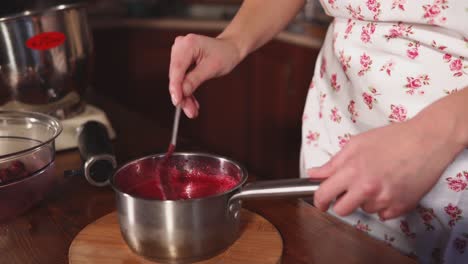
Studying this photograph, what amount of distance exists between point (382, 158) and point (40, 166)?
54cm

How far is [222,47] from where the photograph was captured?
3.13ft

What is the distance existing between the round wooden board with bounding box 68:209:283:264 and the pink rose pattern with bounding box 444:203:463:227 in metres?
0.29

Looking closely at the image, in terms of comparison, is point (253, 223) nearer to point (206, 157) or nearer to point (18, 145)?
point (206, 157)

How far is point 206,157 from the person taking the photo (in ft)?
2.65

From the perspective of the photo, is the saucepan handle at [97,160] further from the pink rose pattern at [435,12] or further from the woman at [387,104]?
the pink rose pattern at [435,12]

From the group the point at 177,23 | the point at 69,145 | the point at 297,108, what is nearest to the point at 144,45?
the point at 177,23

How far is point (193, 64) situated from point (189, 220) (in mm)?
366

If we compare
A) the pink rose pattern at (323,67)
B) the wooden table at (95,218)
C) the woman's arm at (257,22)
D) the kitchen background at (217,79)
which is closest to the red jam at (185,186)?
the wooden table at (95,218)

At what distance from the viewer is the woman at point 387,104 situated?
62 centimetres

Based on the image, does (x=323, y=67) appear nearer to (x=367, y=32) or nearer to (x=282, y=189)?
(x=367, y=32)

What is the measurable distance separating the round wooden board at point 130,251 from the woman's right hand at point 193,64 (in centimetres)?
22

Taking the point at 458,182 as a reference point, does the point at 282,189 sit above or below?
above

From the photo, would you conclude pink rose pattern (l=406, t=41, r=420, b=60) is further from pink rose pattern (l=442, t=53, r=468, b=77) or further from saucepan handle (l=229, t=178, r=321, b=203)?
saucepan handle (l=229, t=178, r=321, b=203)

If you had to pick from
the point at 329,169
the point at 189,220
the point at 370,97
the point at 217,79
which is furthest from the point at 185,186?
the point at 217,79
